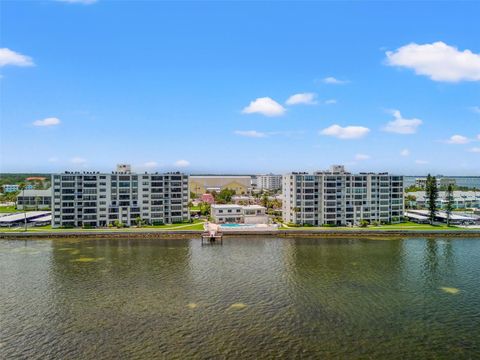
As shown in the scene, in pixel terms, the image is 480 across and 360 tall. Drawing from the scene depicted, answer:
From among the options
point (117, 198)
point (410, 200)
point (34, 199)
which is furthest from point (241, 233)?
point (34, 199)

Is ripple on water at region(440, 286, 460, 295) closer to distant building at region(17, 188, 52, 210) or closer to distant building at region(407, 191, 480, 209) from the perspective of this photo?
distant building at region(407, 191, 480, 209)

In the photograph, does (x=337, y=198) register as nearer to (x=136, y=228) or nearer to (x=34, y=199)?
(x=136, y=228)

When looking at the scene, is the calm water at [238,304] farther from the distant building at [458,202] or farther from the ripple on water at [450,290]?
the distant building at [458,202]

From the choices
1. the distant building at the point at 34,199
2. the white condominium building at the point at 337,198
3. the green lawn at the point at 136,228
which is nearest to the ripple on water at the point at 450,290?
the white condominium building at the point at 337,198

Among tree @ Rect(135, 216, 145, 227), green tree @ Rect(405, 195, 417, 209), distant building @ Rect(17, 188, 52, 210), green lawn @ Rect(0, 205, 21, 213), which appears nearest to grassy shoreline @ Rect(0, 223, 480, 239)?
tree @ Rect(135, 216, 145, 227)

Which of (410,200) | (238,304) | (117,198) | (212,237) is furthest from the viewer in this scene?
(410,200)

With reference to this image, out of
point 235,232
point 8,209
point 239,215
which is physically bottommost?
point 235,232
